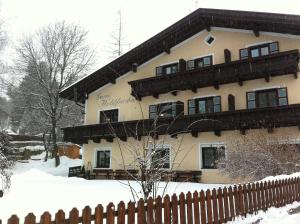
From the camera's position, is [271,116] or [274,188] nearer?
[274,188]

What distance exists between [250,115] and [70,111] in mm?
24962

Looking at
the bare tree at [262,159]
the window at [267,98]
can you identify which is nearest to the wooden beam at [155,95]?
the window at [267,98]

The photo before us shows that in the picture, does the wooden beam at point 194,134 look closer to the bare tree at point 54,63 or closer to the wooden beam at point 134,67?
the wooden beam at point 134,67

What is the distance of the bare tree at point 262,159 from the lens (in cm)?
1446

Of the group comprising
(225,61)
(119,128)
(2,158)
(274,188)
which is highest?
(225,61)

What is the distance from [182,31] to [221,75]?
4.97 meters

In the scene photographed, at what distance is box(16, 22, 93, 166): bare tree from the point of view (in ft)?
119

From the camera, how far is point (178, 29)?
75.7 feet

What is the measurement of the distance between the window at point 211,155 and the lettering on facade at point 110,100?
718 cm

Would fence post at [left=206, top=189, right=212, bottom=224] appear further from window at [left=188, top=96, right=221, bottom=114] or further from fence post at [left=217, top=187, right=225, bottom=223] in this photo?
window at [left=188, top=96, right=221, bottom=114]

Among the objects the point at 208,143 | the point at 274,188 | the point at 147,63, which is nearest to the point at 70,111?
the point at 147,63

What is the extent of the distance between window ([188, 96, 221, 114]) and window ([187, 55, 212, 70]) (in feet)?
7.79

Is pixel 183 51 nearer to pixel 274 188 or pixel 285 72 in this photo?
pixel 285 72

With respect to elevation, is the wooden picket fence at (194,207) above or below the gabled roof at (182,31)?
below
